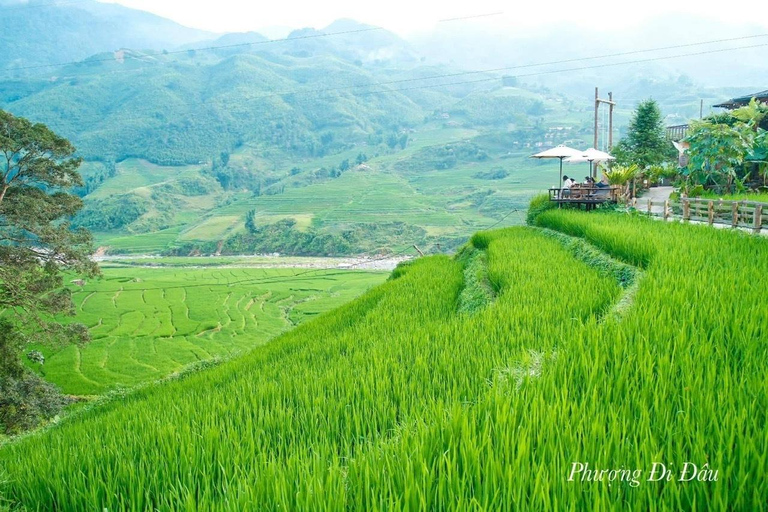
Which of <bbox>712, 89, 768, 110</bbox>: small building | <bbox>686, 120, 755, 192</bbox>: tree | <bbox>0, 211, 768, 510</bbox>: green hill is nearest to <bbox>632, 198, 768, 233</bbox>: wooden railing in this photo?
<bbox>686, 120, 755, 192</bbox>: tree

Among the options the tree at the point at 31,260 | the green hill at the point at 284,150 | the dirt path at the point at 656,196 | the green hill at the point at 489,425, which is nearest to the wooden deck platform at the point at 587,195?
the dirt path at the point at 656,196

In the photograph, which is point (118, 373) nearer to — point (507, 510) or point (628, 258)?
point (628, 258)

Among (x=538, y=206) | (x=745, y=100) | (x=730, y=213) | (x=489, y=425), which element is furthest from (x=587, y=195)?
(x=489, y=425)

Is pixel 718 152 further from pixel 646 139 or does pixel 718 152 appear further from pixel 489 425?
pixel 489 425

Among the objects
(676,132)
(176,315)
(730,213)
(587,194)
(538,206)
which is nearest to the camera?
(730,213)

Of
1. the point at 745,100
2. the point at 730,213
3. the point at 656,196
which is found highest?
the point at 745,100

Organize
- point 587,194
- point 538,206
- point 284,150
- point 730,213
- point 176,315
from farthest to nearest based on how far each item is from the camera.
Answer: point 284,150 → point 176,315 → point 538,206 → point 587,194 → point 730,213
